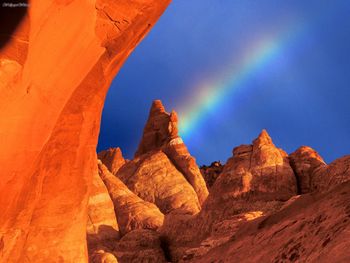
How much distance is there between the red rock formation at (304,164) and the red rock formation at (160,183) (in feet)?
40.1

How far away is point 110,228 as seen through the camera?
3541 centimetres

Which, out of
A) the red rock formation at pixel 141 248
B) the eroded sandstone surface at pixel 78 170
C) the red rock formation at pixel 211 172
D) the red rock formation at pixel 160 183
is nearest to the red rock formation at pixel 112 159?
the red rock formation at pixel 160 183

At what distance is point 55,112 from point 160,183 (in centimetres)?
3717

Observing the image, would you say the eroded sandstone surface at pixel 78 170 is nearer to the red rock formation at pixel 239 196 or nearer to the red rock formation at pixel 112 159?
the red rock formation at pixel 239 196

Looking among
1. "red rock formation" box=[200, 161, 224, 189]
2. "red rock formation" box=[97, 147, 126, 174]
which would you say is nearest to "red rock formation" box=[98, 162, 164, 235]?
"red rock formation" box=[97, 147, 126, 174]

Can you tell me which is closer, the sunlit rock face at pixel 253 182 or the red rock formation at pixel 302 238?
the red rock formation at pixel 302 238

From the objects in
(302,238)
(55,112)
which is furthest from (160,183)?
(302,238)

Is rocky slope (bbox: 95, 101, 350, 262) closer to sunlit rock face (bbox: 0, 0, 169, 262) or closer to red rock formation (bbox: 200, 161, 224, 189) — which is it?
red rock formation (bbox: 200, 161, 224, 189)

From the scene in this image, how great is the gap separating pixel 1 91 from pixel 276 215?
694 cm

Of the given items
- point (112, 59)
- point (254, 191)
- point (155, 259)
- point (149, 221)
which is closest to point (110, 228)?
point (149, 221)

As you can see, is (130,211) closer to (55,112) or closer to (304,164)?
(304,164)

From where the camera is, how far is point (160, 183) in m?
46.5

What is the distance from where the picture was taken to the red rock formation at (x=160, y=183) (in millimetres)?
44325

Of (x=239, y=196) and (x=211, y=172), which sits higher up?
(x=211, y=172)
